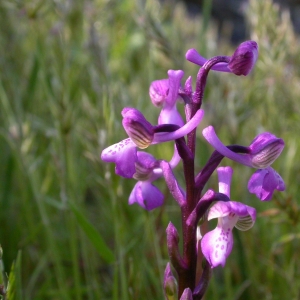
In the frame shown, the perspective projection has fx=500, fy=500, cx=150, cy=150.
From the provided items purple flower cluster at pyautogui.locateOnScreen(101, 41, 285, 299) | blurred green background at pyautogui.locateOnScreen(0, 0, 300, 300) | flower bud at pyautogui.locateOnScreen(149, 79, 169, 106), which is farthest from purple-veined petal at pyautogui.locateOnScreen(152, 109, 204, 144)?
blurred green background at pyautogui.locateOnScreen(0, 0, 300, 300)

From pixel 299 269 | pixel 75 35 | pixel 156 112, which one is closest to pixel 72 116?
pixel 75 35

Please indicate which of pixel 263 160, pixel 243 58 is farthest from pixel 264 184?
pixel 243 58

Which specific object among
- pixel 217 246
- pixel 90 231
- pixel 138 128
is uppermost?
pixel 138 128

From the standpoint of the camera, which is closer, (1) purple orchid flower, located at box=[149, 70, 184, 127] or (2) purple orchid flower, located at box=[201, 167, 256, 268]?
(2) purple orchid flower, located at box=[201, 167, 256, 268]

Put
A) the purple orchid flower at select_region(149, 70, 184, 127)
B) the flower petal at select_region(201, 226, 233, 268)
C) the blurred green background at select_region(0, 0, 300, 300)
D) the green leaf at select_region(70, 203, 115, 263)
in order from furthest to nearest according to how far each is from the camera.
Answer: the blurred green background at select_region(0, 0, 300, 300) < the green leaf at select_region(70, 203, 115, 263) < the purple orchid flower at select_region(149, 70, 184, 127) < the flower petal at select_region(201, 226, 233, 268)

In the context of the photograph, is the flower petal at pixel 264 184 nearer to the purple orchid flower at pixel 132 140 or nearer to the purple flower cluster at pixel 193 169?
the purple flower cluster at pixel 193 169

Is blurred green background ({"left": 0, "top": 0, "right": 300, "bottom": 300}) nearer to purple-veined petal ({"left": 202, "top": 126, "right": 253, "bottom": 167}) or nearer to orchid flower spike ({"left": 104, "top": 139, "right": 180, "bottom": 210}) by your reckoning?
orchid flower spike ({"left": 104, "top": 139, "right": 180, "bottom": 210})

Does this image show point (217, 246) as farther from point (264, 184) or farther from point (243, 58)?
point (243, 58)
